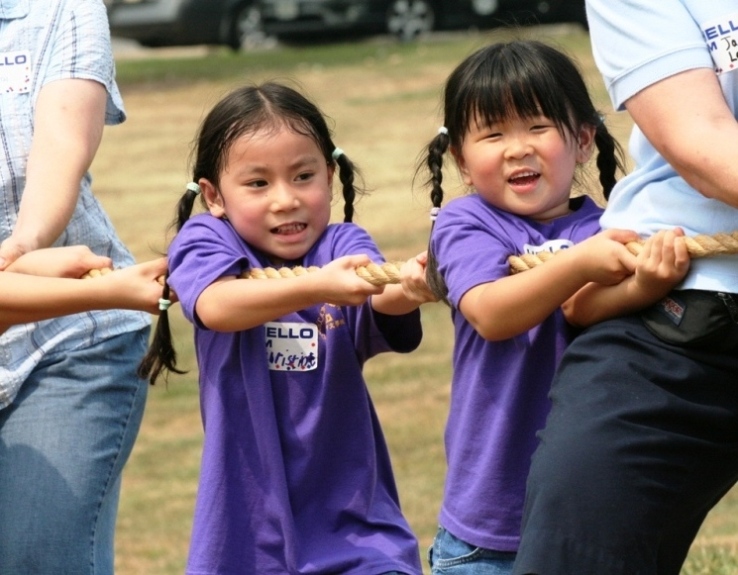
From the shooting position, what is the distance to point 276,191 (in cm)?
329

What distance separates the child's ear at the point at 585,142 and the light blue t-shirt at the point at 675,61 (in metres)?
0.41

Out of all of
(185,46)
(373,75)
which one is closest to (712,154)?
(373,75)

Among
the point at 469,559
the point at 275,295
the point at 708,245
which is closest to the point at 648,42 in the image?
the point at 708,245

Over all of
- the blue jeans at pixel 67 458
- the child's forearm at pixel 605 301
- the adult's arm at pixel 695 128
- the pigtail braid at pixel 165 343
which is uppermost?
the adult's arm at pixel 695 128

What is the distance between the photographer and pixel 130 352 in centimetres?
381

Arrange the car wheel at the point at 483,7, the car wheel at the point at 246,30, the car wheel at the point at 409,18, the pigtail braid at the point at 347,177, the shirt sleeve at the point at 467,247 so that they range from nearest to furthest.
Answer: the shirt sleeve at the point at 467,247
the pigtail braid at the point at 347,177
the car wheel at the point at 483,7
the car wheel at the point at 409,18
the car wheel at the point at 246,30

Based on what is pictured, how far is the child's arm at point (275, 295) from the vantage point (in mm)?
3033

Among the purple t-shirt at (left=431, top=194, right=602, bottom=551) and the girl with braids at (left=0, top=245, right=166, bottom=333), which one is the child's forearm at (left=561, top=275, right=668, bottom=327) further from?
the girl with braids at (left=0, top=245, right=166, bottom=333)

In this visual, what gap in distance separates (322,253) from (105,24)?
0.95 meters

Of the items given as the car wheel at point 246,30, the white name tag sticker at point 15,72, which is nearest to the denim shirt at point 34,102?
the white name tag sticker at point 15,72

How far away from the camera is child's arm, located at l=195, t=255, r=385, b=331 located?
3.03 m

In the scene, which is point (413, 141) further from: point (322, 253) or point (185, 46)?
point (322, 253)

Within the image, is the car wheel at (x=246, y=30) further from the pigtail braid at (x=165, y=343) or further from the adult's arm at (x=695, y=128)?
the adult's arm at (x=695, y=128)

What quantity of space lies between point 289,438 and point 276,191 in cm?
53
